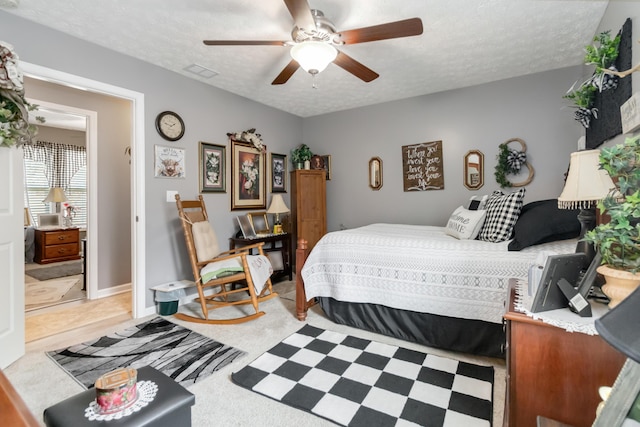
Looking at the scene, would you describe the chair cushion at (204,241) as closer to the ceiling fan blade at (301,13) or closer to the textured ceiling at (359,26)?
the textured ceiling at (359,26)

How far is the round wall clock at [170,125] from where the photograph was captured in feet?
10.1

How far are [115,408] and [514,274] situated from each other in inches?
83.0

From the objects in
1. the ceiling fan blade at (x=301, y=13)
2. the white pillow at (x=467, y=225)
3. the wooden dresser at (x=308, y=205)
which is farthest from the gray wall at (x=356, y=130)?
the ceiling fan blade at (x=301, y=13)

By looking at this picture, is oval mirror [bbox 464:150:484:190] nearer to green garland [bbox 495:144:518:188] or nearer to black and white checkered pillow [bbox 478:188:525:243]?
green garland [bbox 495:144:518:188]

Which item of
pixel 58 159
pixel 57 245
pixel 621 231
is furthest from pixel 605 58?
pixel 58 159

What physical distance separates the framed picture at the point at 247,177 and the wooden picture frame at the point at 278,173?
7.9 inches

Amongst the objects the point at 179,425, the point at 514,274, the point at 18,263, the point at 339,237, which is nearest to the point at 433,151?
the point at 339,237

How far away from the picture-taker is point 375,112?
432cm

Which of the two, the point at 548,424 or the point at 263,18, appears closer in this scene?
the point at 548,424

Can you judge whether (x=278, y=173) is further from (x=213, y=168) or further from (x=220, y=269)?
(x=220, y=269)

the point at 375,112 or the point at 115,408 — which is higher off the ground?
the point at 375,112

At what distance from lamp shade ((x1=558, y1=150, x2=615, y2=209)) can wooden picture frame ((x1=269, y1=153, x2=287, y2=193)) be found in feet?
11.9

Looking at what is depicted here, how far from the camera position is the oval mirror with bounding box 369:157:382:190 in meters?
4.33

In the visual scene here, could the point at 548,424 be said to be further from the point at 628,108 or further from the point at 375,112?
the point at 375,112
